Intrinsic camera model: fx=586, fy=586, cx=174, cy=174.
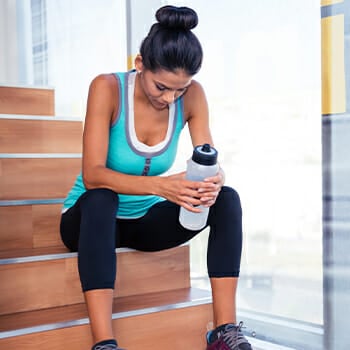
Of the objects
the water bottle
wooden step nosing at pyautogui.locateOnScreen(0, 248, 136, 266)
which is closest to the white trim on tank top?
the water bottle

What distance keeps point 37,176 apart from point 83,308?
1.94 feet

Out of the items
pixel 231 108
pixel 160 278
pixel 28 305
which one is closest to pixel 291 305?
pixel 160 278

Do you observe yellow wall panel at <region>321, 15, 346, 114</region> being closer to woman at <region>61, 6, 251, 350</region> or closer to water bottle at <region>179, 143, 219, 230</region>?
woman at <region>61, 6, 251, 350</region>

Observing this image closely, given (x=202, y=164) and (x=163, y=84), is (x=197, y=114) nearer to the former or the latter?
(x=163, y=84)

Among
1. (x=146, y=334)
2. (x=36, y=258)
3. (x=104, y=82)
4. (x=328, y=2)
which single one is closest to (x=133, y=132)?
(x=104, y=82)

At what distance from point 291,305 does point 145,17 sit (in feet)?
4.83

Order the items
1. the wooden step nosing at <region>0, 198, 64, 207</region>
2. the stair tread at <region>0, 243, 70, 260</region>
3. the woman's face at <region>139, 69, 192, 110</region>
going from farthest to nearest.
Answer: the wooden step nosing at <region>0, 198, 64, 207</region>
the stair tread at <region>0, 243, 70, 260</region>
the woman's face at <region>139, 69, 192, 110</region>

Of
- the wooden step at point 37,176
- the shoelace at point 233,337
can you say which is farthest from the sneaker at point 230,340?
the wooden step at point 37,176

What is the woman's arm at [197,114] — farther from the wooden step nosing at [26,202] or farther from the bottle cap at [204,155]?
the wooden step nosing at [26,202]

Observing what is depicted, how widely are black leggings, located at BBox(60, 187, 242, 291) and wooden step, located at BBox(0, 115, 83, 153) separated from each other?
1.98 ft

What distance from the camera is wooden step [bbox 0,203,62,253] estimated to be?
177cm

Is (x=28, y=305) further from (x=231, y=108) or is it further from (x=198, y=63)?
(x=231, y=108)

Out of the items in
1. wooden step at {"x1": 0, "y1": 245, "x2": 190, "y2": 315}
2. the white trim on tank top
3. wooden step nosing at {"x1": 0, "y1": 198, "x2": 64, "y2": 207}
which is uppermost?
the white trim on tank top

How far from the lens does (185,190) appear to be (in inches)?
51.3
